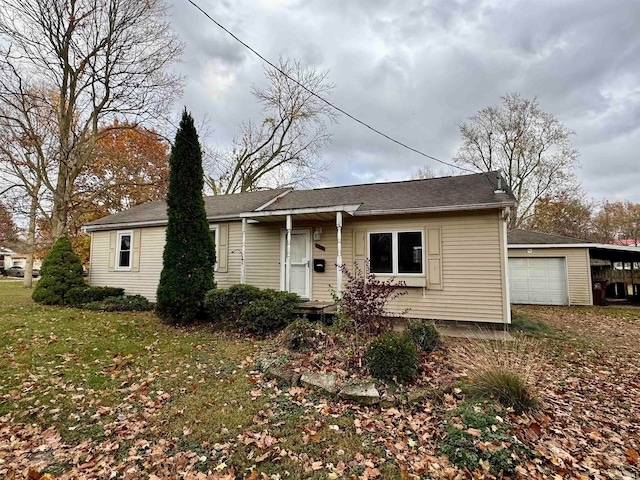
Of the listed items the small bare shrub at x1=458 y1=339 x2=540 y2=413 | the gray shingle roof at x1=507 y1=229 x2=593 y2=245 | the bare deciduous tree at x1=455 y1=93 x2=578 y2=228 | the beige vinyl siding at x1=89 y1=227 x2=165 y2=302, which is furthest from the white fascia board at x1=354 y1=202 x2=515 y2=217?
the bare deciduous tree at x1=455 y1=93 x2=578 y2=228

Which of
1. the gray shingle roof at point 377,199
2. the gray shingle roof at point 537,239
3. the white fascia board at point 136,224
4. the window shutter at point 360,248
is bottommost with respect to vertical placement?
the window shutter at point 360,248

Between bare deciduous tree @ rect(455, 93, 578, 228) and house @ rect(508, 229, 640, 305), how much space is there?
8999mm

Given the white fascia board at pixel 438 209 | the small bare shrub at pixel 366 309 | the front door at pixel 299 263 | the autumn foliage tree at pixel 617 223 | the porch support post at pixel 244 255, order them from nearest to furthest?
the small bare shrub at pixel 366 309 → the white fascia board at pixel 438 209 → the porch support post at pixel 244 255 → the front door at pixel 299 263 → the autumn foliage tree at pixel 617 223

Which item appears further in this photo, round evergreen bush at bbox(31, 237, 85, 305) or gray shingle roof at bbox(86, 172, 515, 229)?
round evergreen bush at bbox(31, 237, 85, 305)

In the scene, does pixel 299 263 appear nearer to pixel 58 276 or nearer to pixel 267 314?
pixel 267 314

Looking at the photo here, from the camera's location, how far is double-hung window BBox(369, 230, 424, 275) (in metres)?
8.22

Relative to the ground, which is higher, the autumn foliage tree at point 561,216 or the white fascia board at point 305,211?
the autumn foliage tree at point 561,216

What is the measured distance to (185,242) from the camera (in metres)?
8.16

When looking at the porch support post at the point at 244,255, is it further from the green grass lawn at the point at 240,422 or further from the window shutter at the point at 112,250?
the window shutter at the point at 112,250

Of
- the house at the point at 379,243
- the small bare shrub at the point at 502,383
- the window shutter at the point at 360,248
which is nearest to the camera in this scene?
the small bare shrub at the point at 502,383

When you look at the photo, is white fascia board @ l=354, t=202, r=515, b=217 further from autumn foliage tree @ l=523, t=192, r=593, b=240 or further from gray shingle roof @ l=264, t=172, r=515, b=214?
autumn foliage tree @ l=523, t=192, r=593, b=240

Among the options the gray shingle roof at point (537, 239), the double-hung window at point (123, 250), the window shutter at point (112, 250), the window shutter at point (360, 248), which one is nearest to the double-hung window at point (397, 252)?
the window shutter at point (360, 248)

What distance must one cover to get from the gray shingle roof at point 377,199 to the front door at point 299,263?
0.91m

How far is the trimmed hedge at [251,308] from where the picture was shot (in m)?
6.98
